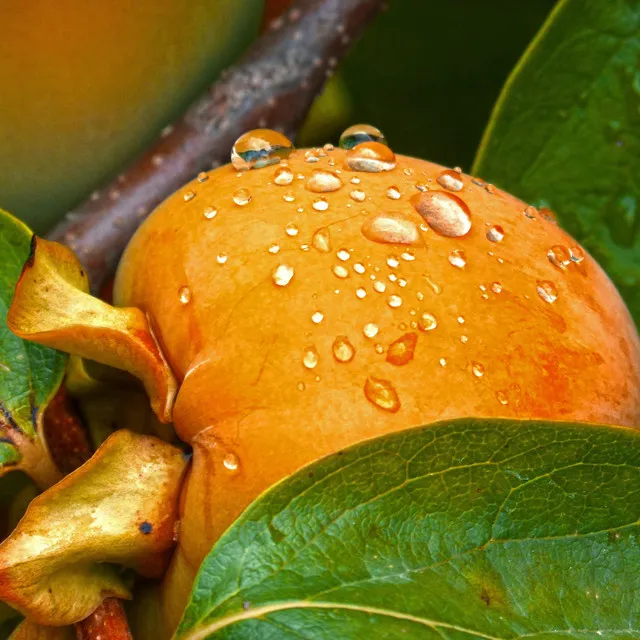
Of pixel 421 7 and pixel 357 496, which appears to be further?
pixel 421 7

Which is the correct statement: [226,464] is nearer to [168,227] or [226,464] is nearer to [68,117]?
[168,227]

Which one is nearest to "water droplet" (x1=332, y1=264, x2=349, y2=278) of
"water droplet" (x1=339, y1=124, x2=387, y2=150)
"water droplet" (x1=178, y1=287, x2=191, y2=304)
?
"water droplet" (x1=178, y1=287, x2=191, y2=304)


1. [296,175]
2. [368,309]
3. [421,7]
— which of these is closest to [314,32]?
[421,7]

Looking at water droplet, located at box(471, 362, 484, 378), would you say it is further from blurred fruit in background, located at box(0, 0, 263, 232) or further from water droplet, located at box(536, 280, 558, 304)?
blurred fruit in background, located at box(0, 0, 263, 232)

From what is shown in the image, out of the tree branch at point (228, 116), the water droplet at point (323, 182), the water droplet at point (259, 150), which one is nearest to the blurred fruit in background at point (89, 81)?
the tree branch at point (228, 116)

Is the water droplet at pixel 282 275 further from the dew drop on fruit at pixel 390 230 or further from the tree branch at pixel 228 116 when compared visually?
the tree branch at pixel 228 116
